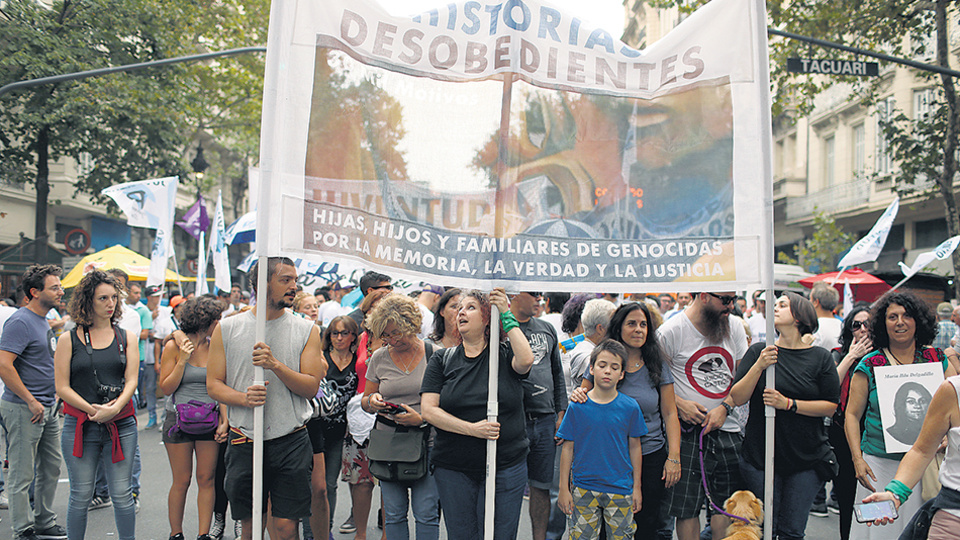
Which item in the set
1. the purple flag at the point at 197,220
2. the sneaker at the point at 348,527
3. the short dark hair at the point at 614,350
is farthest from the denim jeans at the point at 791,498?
the purple flag at the point at 197,220

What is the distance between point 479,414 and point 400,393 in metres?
0.78

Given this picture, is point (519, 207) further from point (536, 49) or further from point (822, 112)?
point (822, 112)

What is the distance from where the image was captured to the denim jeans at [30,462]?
17.4 ft

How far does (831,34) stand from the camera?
1474 cm

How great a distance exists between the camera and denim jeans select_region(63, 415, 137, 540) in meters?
4.76

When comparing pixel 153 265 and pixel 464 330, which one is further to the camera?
pixel 153 265

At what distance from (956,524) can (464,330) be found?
246 cm

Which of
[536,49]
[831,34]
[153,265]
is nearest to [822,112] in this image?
[831,34]

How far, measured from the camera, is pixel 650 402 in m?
4.54

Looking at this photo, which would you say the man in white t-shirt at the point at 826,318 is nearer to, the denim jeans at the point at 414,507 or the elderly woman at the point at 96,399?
the denim jeans at the point at 414,507

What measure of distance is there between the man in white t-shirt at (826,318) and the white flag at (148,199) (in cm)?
775

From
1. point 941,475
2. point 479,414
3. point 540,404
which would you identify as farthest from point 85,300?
point 941,475

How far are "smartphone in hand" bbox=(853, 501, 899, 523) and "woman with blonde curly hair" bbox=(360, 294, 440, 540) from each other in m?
2.33

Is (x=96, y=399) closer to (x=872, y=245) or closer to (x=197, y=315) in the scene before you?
(x=197, y=315)
